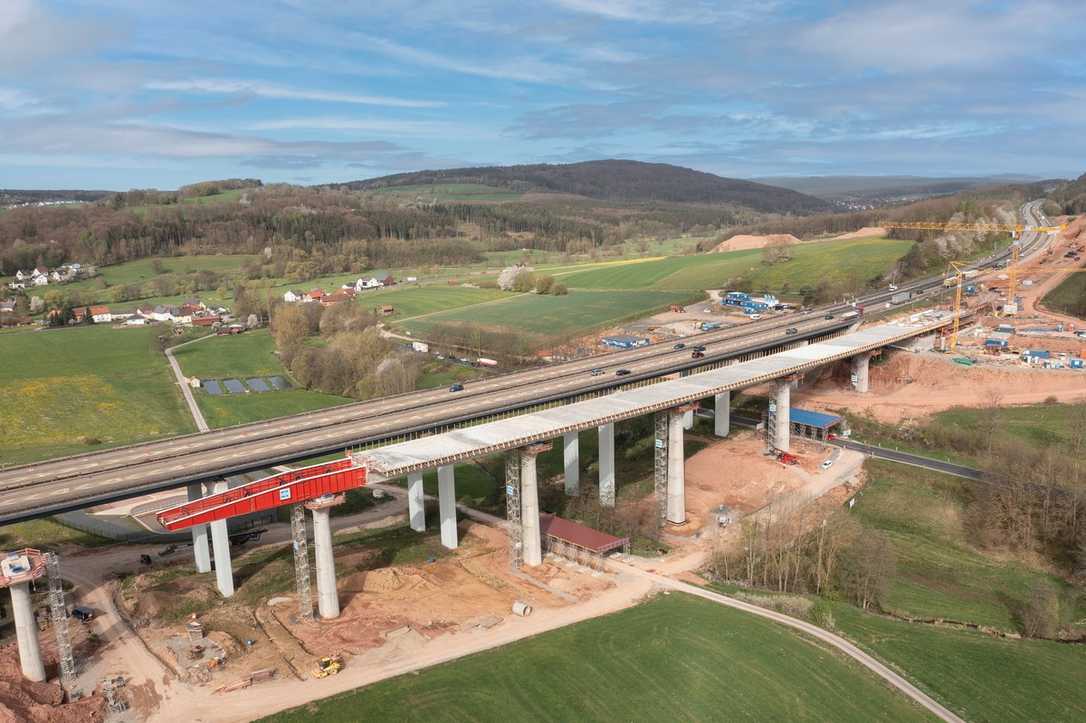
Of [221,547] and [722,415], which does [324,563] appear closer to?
[221,547]

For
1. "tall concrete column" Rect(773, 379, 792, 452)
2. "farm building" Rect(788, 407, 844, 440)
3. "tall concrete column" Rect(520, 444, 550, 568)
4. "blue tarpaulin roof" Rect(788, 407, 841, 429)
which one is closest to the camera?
"tall concrete column" Rect(520, 444, 550, 568)

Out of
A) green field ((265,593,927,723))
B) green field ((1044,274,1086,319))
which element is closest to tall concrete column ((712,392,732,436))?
green field ((265,593,927,723))

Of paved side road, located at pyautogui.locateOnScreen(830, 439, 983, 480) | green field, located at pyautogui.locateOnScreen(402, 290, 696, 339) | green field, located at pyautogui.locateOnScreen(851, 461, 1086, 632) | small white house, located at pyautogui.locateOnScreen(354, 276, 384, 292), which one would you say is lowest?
green field, located at pyautogui.locateOnScreen(851, 461, 1086, 632)

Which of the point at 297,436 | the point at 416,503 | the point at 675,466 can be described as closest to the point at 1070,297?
the point at 675,466

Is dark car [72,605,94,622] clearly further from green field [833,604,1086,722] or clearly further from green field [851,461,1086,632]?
green field [851,461,1086,632]

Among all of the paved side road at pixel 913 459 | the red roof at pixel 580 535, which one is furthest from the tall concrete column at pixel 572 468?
the paved side road at pixel 913 459

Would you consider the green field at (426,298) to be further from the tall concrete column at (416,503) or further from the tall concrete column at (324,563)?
the tall concrete column at (324,563)

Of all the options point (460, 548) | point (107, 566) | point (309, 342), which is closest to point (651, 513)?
point (460, 548)
